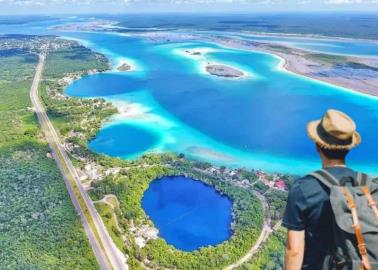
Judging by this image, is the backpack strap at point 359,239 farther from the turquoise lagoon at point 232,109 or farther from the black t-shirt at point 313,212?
the turquoise lagoon at point 232,109

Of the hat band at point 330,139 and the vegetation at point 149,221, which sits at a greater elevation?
the hat band at point 330,139

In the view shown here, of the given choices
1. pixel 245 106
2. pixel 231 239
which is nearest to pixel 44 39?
pixel 245 106

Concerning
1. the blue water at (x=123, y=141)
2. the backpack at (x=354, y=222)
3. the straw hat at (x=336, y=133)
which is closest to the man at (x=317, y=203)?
the straw hat at (x=336, y=133)

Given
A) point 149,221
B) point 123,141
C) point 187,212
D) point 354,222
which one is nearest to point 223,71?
point 123,141

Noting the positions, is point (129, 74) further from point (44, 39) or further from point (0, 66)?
point (44, 39)

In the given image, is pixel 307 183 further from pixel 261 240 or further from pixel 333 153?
pixel 261 240

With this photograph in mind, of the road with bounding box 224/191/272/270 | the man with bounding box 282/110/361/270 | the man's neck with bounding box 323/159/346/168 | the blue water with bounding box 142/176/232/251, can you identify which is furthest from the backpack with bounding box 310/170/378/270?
the blue water with bounding box 142/176/232/251
